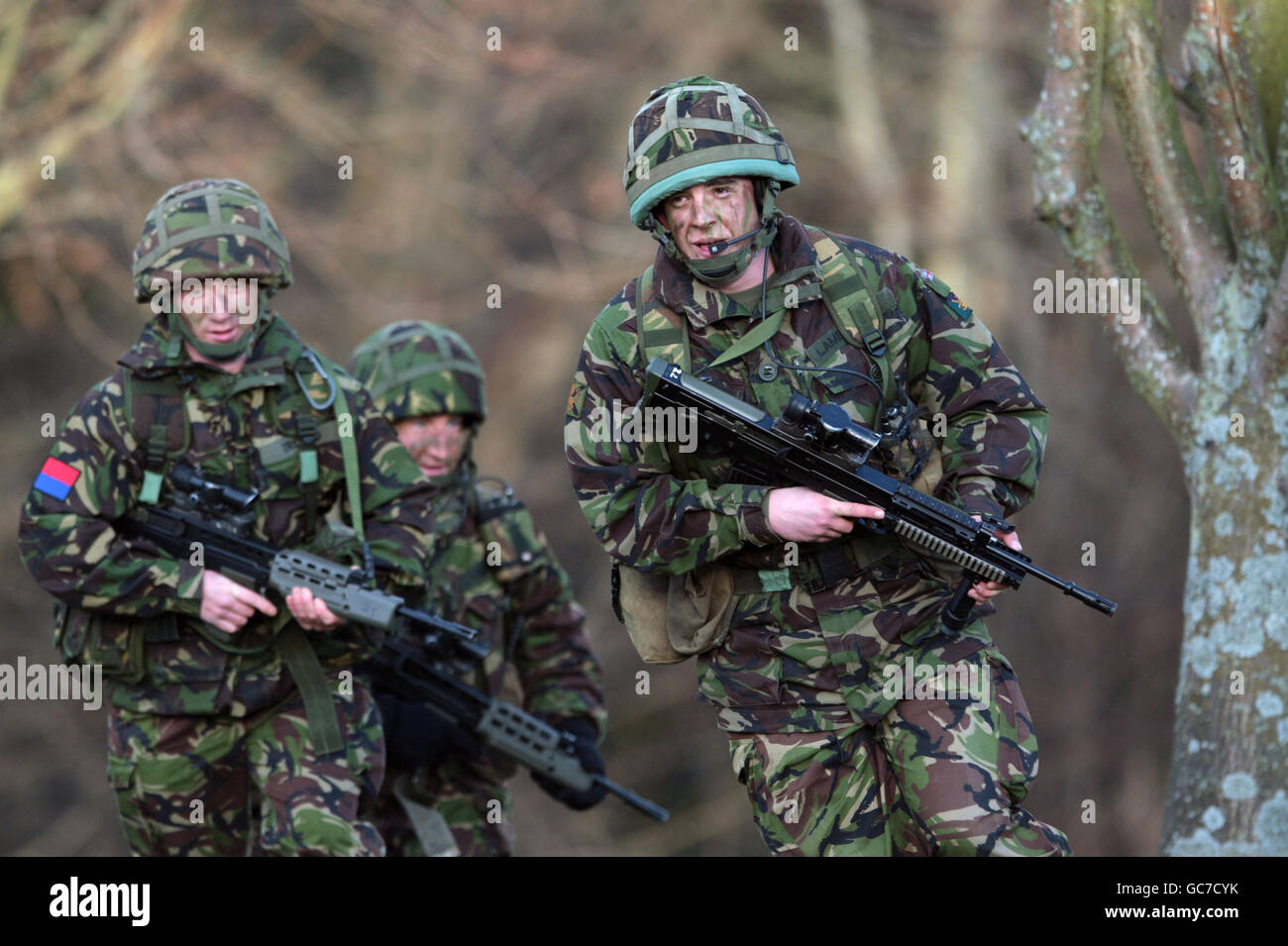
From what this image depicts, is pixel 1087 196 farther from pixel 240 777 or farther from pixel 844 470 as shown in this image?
pixel 240 777

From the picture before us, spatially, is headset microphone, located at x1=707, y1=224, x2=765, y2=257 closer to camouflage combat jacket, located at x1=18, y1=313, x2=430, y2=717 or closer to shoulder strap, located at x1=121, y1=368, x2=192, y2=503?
camouflage combat jacket, located at x1=18, y1=313, x2=430, y2=717

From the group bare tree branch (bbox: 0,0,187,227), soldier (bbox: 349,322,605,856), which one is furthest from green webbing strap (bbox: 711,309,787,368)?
bare tree branch (bbox: 0,0,187,227)

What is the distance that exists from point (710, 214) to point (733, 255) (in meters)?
0.12

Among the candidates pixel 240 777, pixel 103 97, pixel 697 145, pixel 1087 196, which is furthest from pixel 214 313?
pixel 103 97

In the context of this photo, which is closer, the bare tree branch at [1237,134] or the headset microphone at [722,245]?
the headset microphone at [722,245]

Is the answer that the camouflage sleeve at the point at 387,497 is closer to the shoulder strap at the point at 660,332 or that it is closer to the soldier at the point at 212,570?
the soldier at the point at 212,570

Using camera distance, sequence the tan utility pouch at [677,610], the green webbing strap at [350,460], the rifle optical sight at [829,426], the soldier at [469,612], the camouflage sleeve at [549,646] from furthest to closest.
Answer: the camouflage sleeve at [549,646], the soldier at [469,612], the green webbing strap at [350,460], the tan utility pouch at [677,610], the rifle optical sight at [829,426]

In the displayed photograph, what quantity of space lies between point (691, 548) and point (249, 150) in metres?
9.26

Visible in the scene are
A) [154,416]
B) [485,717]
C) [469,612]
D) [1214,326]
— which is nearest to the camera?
[1214,326]

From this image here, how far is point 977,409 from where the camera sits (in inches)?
186

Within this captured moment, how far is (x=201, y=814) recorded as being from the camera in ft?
18.3

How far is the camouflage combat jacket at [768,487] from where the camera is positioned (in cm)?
461

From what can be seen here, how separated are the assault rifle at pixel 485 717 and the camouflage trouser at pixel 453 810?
1.00 ft

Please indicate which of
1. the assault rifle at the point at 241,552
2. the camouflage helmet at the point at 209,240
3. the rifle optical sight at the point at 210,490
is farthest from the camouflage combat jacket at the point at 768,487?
the camouflage helmet at the point at 209,240
